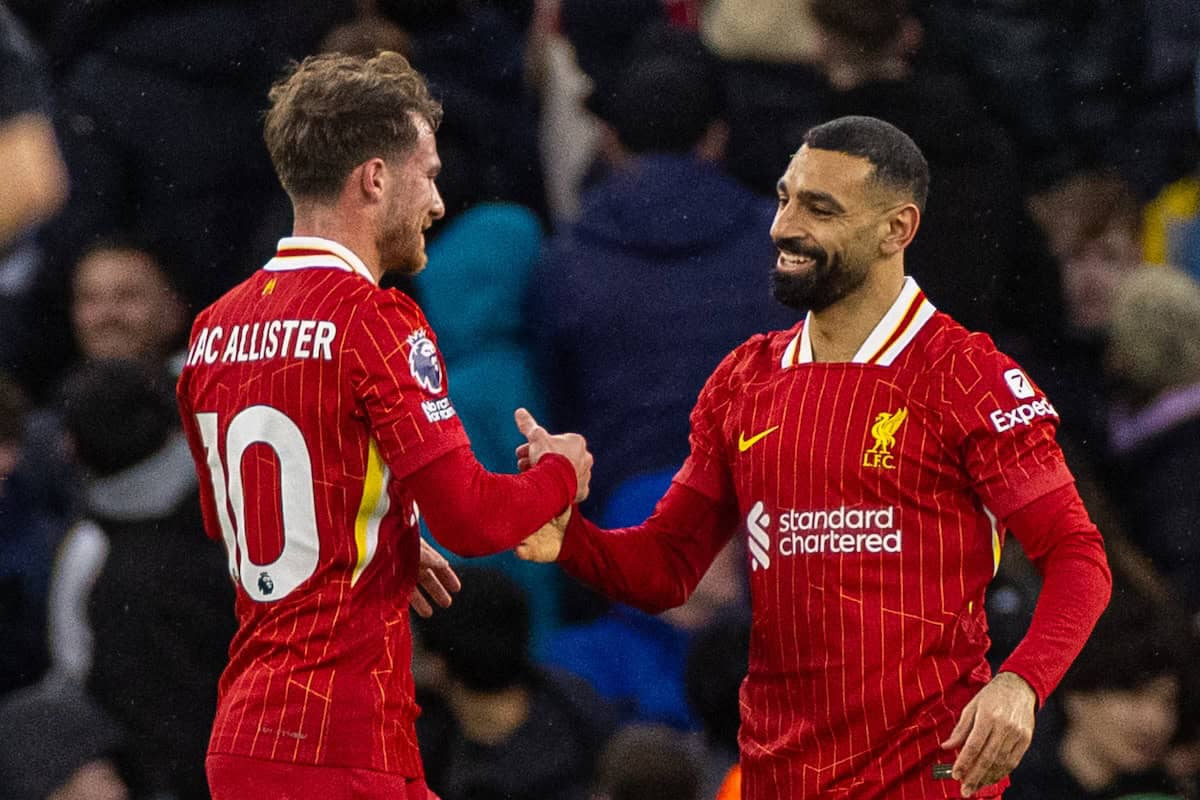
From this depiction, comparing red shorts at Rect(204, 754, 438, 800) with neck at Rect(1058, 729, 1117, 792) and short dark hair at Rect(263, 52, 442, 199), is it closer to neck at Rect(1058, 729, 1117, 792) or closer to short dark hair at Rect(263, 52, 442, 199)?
short dark hair at Rect(263, 52, 442, 199)

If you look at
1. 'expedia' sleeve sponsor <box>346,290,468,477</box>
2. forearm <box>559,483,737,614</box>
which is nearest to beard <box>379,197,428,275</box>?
'expedia' sleeve sponsor <box>346,290,468,477</box>

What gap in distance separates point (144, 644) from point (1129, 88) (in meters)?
3.75

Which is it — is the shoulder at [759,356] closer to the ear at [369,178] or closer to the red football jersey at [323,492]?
the red football jersey at [323,492]

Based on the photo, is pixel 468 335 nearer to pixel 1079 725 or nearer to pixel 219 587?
pixel 219 587

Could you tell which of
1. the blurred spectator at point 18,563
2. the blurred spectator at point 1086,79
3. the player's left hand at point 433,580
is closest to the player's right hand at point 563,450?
the player's left hand at point 433,580

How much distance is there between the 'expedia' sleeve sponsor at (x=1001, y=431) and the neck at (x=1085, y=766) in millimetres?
1842

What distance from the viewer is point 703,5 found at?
805cm

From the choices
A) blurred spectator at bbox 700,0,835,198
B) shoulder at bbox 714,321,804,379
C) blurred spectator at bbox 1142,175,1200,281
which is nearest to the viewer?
shoulder at bbox 714,321,804,379

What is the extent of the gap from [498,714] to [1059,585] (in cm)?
203

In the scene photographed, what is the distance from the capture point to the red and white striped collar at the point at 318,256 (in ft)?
15.2

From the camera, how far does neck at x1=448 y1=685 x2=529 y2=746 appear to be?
6246 millimetres

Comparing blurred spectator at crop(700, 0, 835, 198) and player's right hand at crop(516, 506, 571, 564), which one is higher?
blurred spectator at crop(700, 0, 835, 198)

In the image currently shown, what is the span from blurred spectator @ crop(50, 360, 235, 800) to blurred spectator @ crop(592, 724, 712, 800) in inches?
45.0

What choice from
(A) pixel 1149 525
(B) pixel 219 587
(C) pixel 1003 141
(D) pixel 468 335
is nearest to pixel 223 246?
(D) pixel 468 335
